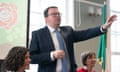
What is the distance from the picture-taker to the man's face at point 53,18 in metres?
2.51

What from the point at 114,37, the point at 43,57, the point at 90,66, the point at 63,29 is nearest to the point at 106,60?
the point at 90,66

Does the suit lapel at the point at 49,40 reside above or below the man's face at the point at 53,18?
below

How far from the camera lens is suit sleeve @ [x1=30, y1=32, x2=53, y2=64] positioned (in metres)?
2.40

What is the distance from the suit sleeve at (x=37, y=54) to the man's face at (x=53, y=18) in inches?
7.5

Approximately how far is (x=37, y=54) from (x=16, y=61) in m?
0.61

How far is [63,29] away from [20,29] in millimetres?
982

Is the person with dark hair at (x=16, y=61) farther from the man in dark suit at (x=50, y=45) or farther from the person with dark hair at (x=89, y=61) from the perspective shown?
the person with dark hair at (x=89, y=61)

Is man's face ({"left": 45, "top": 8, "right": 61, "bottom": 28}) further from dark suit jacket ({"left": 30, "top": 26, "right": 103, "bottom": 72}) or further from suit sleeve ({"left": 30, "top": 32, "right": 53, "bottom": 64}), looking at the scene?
suit sleeve ({"left": 30, "top": 32, "right": 53, "bottom": 64})

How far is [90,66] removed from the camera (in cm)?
305

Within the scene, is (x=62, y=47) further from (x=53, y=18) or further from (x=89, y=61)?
(x=89, y=61)

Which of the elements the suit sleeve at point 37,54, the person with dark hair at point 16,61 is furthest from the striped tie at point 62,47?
the person with dark hair at point 16,61

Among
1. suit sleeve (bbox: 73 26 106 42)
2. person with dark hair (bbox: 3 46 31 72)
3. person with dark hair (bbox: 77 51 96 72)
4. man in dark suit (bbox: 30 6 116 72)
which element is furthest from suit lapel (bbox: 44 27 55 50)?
person with dark hair (bbox: 77 51 96 72)

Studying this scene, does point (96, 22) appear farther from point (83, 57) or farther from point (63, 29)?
point (63, 29)

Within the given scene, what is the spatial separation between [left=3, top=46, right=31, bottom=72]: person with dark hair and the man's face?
0.65m
